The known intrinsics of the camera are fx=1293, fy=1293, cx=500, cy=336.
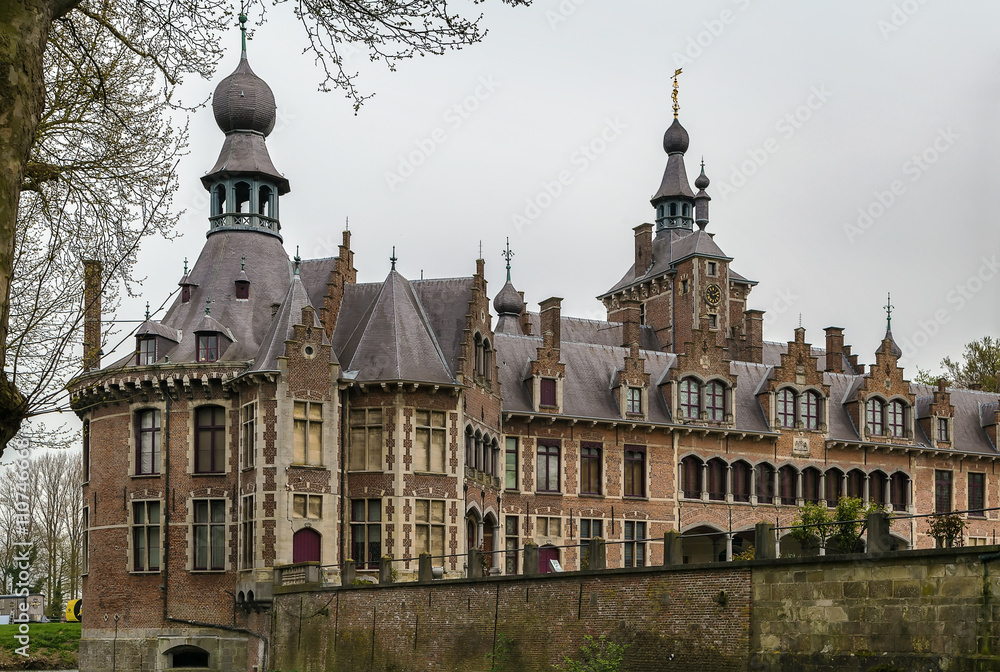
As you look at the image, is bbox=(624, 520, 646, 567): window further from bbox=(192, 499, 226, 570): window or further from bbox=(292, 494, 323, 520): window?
bbox=(192, 499, 226, 570): window

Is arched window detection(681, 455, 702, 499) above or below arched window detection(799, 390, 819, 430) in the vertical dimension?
below

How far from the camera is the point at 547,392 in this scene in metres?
45.4

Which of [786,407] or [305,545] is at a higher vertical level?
[786,407]

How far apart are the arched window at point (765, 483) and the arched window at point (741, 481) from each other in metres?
0.45

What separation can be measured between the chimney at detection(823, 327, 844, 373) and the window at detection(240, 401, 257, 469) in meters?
25.3

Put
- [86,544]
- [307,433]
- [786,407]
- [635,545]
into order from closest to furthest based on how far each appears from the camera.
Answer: [307,433] → [86,544] → [635,545] → [786,407]

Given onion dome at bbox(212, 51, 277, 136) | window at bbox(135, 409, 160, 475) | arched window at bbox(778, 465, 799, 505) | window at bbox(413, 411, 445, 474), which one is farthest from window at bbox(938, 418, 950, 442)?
window at bbox(135, 409, 160, 475)

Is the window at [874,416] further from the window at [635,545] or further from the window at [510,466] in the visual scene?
the window at [510,466]

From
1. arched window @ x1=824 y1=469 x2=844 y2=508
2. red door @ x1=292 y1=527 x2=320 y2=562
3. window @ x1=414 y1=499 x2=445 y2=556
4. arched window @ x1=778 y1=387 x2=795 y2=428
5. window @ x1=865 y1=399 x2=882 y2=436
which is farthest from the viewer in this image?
window @ x1=865 y1=399 x2=882 y2=436

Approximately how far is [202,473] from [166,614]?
4092 mm

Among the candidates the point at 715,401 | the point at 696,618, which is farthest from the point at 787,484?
the point at 696,618

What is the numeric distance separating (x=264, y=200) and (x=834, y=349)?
78.1ft

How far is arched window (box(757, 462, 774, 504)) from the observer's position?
157 feet

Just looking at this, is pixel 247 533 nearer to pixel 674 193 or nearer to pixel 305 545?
pixel 305 545
